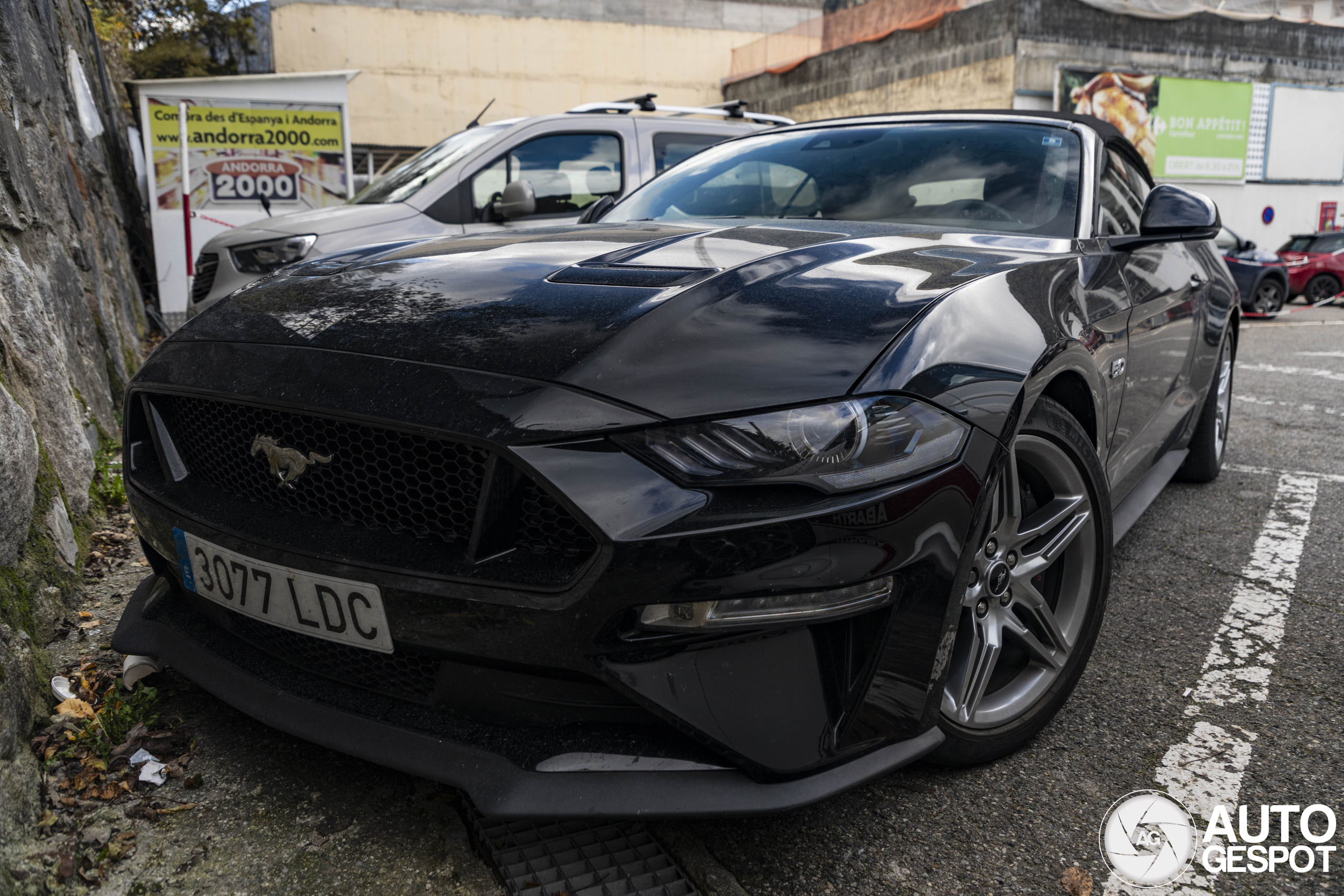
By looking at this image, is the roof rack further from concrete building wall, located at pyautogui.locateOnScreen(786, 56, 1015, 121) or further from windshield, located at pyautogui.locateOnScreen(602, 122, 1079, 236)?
concrete building wall, located at pyautogui.locateOnScreen(786, 56, 1015, 121)

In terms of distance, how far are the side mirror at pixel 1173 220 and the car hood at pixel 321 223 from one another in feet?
14.4

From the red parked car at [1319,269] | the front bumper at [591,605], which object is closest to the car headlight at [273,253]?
the front bumper at [591,605]

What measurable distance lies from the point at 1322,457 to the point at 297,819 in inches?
196

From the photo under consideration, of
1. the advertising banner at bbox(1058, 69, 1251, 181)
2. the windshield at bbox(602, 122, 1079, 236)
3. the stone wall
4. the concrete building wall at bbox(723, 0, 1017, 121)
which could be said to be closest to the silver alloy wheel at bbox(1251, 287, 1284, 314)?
the concrete building wall at bbox(723, 0, 1017, 121)

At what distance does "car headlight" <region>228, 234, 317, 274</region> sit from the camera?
19.0ft

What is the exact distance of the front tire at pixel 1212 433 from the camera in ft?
13.7

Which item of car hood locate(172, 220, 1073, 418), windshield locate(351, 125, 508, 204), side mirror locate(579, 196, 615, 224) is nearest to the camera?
car hood locate(172, 220, 1073, 418)

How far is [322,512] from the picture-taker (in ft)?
5.79

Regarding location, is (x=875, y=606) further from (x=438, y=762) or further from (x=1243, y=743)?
(x=1243, y=743)

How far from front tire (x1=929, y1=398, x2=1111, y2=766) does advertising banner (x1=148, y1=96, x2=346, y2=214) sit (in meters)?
8.34

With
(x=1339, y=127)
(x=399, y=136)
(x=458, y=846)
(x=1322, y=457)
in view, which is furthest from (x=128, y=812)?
(x=1339, y=127)

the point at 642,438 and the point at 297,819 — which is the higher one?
the point at 642,438

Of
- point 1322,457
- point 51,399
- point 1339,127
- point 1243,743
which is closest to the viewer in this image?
point 1243,743

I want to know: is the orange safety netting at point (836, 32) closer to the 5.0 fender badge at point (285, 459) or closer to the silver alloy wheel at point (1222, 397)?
the silver alloy wheel at point (1222, 397)
